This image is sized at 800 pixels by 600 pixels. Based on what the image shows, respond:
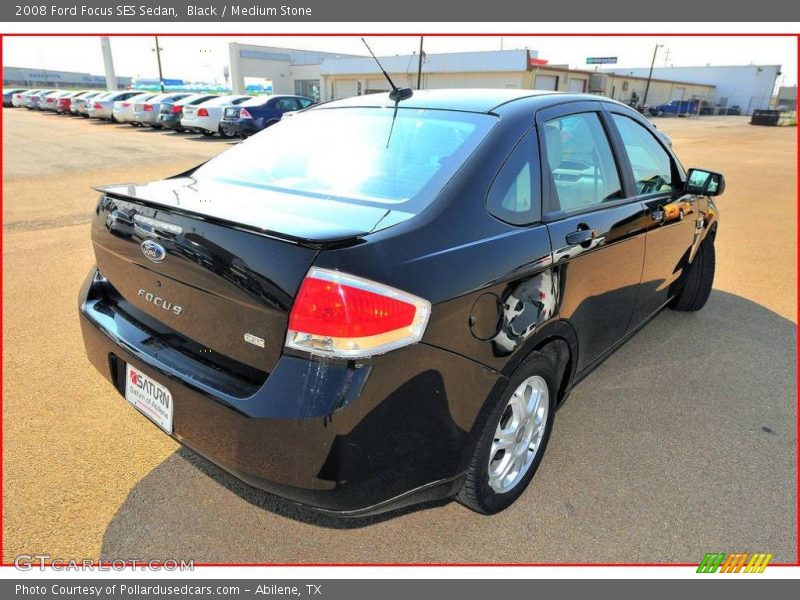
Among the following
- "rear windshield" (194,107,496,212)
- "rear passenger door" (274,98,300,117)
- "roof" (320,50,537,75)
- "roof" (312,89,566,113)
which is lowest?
"rear passenger door" (274,98,300,117)

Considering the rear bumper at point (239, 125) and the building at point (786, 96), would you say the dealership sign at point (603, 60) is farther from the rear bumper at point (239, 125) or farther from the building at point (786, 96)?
the rear bumper at point (239, 125)

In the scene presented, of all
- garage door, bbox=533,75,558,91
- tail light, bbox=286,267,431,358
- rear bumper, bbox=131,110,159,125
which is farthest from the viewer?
garage door, bbox=533,75,558,91

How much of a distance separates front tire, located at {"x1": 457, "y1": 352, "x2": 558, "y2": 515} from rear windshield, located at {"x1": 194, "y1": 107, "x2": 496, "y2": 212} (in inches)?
33.0

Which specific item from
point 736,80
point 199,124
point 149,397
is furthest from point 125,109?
point 736,80

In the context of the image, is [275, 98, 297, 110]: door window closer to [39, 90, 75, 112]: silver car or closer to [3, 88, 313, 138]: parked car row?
[3, 88, 313, 138]: parked car row

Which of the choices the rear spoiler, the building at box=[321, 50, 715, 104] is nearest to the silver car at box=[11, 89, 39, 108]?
the building at box=[321, 50, 715, 104]

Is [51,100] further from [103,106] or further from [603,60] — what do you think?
[603,60]

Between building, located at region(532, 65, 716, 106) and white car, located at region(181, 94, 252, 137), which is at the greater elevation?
building, located at region(532, 65, 716, 106)

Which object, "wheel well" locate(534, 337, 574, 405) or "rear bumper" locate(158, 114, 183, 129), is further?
"rear bumper" locate(158, 114, 183, 129)

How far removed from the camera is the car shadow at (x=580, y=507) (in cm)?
219

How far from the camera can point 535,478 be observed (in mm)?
2629

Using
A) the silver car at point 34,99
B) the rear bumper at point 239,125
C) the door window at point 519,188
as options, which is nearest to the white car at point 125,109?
the rear bumper at point 239,125

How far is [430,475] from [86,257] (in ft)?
16.8

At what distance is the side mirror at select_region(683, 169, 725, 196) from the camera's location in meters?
3.74
